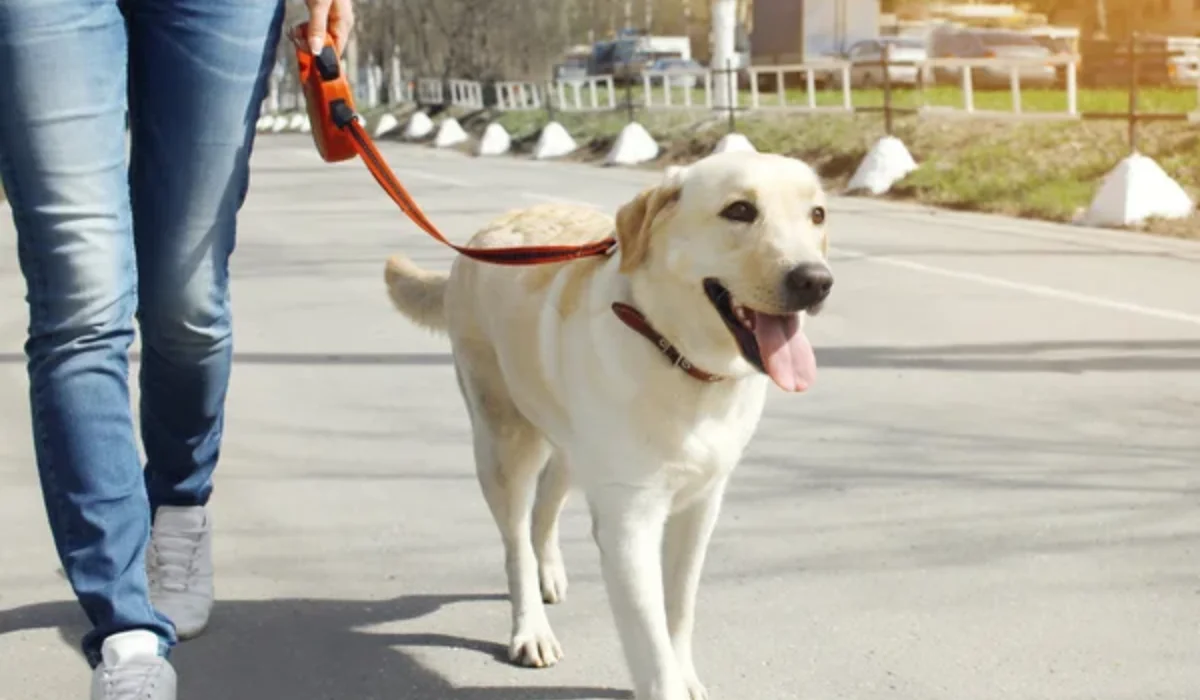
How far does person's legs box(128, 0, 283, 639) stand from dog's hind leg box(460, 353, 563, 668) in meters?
0.58

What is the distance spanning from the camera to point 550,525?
13.9 ft

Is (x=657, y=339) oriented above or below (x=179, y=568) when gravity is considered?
above

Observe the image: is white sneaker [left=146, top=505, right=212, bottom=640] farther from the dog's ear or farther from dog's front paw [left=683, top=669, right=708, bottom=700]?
the dog's ear

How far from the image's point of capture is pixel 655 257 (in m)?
3.35

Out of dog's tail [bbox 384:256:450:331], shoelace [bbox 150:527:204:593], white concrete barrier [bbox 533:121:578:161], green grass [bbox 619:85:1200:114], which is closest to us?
shoelace [bbox 150:527:204:593]

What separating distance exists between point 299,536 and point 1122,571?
7.17 feet

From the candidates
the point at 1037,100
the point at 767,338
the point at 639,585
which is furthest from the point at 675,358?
the point at 1037,100

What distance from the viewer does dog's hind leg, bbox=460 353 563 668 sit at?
390 centimetres

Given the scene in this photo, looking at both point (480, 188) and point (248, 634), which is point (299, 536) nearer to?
point (248, 634)

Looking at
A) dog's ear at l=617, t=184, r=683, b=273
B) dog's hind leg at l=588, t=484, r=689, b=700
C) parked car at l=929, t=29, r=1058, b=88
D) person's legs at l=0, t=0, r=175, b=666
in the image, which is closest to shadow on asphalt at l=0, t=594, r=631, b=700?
dog's hind leg at l=588, t=484, r=689, b=700

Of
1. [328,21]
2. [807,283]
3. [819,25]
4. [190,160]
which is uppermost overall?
[328,21]

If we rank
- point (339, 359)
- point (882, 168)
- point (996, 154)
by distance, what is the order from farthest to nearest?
point (996, 154), point (882, 168), point (339, 359)

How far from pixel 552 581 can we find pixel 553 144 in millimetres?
25527

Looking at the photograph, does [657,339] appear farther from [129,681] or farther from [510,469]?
[129,681]
